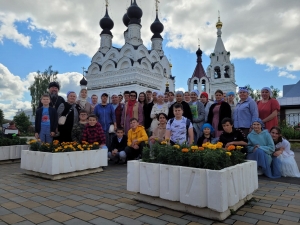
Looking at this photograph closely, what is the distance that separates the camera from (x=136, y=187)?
3.29 m

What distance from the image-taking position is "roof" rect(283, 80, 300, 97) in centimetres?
2603

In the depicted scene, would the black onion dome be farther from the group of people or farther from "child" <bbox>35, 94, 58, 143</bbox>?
"child" <bbox>35, 94, 58, 143</bbox>

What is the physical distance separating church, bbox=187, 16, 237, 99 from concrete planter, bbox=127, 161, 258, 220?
113 feet

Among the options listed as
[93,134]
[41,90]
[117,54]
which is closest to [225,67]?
[117,54]

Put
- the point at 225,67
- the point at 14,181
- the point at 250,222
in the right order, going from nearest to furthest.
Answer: the point at 250,222
the point at 14,181
the point at 225,67

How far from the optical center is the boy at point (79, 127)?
595cm

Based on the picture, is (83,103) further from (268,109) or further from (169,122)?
(268,109)

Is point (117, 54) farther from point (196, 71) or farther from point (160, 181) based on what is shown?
point (160, 181)

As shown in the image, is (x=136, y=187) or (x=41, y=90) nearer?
(x=136, y=187)

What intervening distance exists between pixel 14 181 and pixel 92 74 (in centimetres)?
3169

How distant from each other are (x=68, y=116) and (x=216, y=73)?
118 ft

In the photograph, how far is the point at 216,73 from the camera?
129ft

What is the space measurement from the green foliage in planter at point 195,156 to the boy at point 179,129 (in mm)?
1202

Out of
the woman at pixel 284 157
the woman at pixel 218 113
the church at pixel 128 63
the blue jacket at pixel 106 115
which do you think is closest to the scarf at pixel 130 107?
the blue jacket at pixel 106 115
